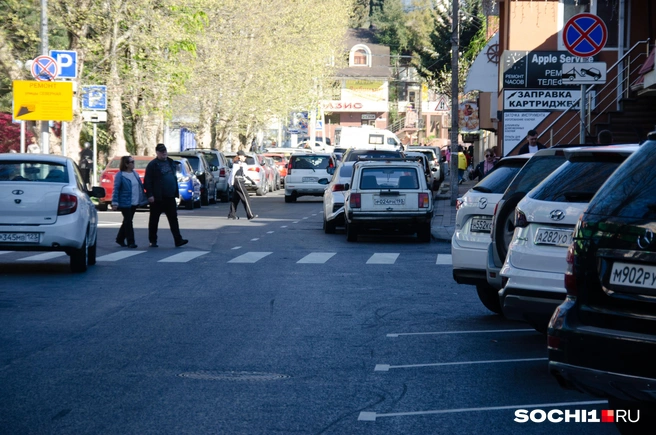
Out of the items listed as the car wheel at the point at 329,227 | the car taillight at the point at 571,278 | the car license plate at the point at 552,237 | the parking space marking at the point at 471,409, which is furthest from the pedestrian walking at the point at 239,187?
the car taillight at the point at 571,278

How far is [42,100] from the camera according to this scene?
3039 centimetres

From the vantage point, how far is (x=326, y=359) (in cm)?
873

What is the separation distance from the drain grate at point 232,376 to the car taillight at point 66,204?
7.84 meters

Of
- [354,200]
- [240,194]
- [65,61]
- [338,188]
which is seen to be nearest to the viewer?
[354,200]

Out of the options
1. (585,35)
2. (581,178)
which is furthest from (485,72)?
(581,178)

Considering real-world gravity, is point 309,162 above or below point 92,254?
above

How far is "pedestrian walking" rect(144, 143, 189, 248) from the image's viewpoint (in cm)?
2008

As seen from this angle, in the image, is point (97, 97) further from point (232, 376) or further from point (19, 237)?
point (232, 376)

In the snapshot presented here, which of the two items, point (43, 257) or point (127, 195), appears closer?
point (43, 257)

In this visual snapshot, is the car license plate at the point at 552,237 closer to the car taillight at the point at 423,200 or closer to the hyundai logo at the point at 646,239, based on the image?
the hyundai logo at the point at 646,239

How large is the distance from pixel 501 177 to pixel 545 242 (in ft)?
12.7

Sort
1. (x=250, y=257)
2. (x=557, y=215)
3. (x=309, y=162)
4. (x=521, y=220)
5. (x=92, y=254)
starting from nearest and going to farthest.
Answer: (x=557, y=215), (x=521, y=220), (x=92, y=254), (x=250, y=257), (x=309, y=162)

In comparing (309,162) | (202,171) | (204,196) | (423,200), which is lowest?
(204,196)

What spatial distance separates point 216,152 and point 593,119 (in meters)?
17.4
